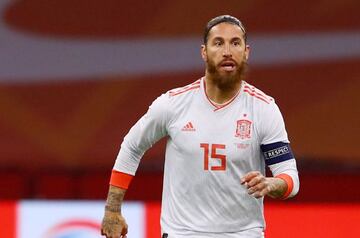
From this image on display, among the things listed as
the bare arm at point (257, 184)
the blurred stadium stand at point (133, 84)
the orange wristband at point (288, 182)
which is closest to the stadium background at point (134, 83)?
the blurred stadium stand at point (133, 84)

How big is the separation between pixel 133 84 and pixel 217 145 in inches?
143

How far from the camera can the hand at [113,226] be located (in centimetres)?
568

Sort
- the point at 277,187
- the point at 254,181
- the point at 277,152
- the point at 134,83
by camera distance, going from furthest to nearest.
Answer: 1. the point at 134,83
2. the point at 277,152
3. the point at 277,187
4. the point at 254,181

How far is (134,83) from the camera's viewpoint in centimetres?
917

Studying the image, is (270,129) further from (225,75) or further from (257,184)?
(257,184)

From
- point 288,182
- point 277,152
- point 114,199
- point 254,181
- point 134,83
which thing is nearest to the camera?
point 254,181

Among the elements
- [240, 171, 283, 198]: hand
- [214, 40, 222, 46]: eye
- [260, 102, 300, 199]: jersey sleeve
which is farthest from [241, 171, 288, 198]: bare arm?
[214, 40, 222, 46]: eye

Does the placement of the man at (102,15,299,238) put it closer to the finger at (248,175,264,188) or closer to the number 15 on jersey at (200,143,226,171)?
the number 15 on jersey at (200,143,226,171)

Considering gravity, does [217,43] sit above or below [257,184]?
above

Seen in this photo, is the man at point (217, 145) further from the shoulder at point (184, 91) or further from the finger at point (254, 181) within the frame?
the finger at point (254, 181)

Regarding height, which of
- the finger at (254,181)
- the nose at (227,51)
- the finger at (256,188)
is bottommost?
the finger at (256,188)

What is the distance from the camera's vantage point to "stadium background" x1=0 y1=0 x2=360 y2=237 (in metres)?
9.06

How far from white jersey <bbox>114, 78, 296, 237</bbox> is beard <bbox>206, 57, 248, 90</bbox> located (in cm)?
8

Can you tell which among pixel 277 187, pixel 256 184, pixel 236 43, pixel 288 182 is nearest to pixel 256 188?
pixel 256 184
